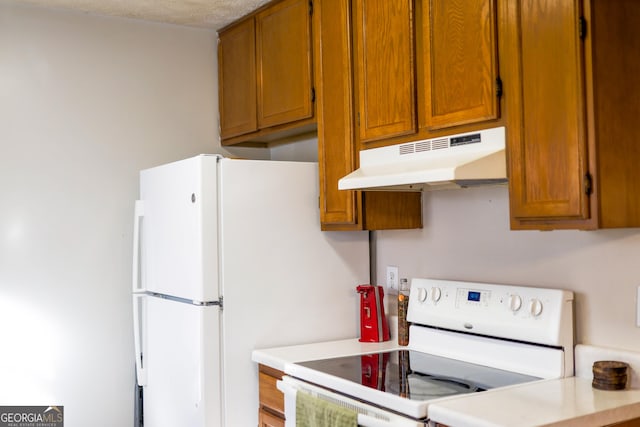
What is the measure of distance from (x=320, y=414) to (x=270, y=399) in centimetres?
46

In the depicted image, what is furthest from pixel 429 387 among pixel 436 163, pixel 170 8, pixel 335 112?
pixel 170 8

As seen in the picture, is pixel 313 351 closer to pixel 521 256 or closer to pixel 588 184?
pixel 521 256

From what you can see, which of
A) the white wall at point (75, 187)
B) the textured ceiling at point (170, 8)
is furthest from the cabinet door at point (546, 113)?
the white wall at point (75, 187)

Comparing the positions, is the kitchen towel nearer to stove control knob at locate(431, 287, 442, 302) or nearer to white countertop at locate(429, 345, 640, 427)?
white countertop at locate(429, 345, 640, 427)

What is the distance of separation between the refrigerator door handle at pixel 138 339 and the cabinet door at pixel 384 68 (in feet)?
4.63

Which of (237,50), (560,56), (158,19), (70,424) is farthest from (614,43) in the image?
(70,424)

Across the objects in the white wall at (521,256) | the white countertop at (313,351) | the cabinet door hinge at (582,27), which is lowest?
the white countertop at (313,351)

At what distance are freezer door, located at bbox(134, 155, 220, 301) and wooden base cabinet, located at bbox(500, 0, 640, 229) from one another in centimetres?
121

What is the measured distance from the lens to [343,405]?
220 centimetres

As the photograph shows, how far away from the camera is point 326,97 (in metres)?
2.84

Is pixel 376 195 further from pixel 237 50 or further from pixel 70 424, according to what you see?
pixel 70 424

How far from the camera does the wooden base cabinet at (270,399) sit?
261cm

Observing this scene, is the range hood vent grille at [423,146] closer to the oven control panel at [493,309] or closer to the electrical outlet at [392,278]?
the oven control panel at [493,309]

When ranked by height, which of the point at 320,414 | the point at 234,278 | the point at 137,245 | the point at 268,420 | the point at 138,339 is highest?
the point at 137,245
